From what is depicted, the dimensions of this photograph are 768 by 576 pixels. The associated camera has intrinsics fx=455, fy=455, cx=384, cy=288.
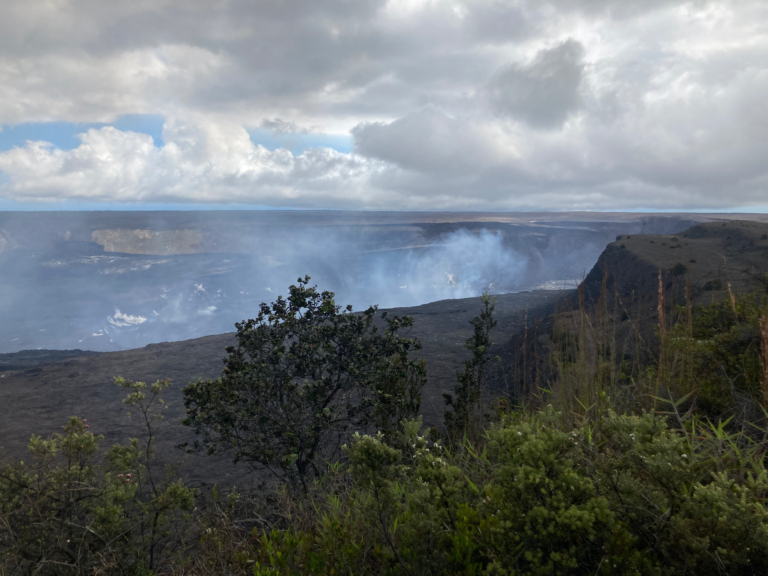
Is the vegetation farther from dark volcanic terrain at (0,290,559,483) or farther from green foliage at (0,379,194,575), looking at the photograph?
dark volcanic terrain at (0,290,559,483)

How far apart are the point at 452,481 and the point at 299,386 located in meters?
3.13

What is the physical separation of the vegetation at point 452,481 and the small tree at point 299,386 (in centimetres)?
2

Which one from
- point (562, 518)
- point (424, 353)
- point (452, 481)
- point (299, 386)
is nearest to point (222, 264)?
point (424, 353)

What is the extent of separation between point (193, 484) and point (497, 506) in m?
6.78

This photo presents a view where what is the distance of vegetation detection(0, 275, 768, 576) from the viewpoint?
1.59m

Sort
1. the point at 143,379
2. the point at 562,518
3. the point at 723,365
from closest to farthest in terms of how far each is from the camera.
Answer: the point at 562,518, the point at 723,365, the point at 143,379

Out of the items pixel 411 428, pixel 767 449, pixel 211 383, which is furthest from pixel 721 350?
pixel 211 383

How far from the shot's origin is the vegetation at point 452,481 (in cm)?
159

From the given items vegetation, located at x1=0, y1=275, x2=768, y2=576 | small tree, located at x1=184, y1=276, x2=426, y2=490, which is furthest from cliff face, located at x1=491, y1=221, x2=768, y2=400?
vegetation, located at x1=0, y1=275, x2=768, y2=576

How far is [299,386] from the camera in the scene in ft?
16.3

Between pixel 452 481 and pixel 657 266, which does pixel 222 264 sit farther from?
pixel 452 481

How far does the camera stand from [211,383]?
4680mm

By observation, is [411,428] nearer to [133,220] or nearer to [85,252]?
[85,252]

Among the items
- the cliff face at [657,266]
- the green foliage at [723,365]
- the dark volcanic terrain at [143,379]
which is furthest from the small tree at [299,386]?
the cliff face at [657,266]
